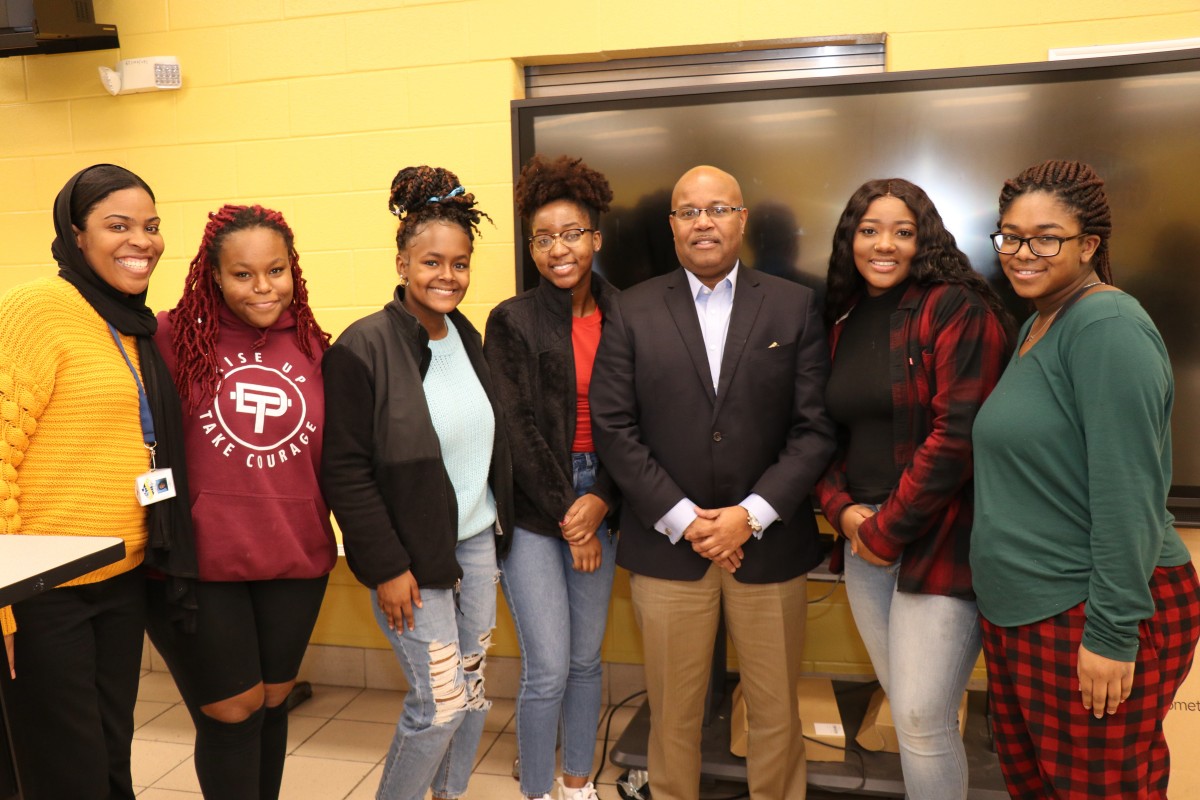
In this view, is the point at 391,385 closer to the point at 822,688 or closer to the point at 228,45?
the point at 822,688

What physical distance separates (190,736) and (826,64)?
128 inches

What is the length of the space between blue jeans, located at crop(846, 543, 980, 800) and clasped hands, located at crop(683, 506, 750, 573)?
38 centimetres

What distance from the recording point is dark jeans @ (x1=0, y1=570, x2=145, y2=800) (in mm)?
1668

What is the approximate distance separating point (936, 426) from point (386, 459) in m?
1.22

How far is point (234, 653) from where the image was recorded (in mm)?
1893

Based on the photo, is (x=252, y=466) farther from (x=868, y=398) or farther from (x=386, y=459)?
(x=868, y=398)

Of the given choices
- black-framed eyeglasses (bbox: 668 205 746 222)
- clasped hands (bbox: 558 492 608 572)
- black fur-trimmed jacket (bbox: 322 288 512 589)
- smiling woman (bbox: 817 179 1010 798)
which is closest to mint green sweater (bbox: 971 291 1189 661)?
smiling woman (bbox: 817 179 1010 798)

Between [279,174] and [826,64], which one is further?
[279,174]

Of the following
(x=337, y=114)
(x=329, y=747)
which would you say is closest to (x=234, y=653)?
(x=329, y=747)

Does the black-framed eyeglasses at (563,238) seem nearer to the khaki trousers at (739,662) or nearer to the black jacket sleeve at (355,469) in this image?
Answer: the black jacket sleeve at (355,469)

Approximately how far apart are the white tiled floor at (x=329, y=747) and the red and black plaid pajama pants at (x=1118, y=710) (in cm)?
138

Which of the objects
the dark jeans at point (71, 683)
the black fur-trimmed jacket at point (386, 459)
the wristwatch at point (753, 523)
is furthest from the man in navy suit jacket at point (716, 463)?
the dark jeans at point (71, 683)

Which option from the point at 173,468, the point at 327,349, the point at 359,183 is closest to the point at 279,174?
the point at 359,183

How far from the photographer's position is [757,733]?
7.41 feet
